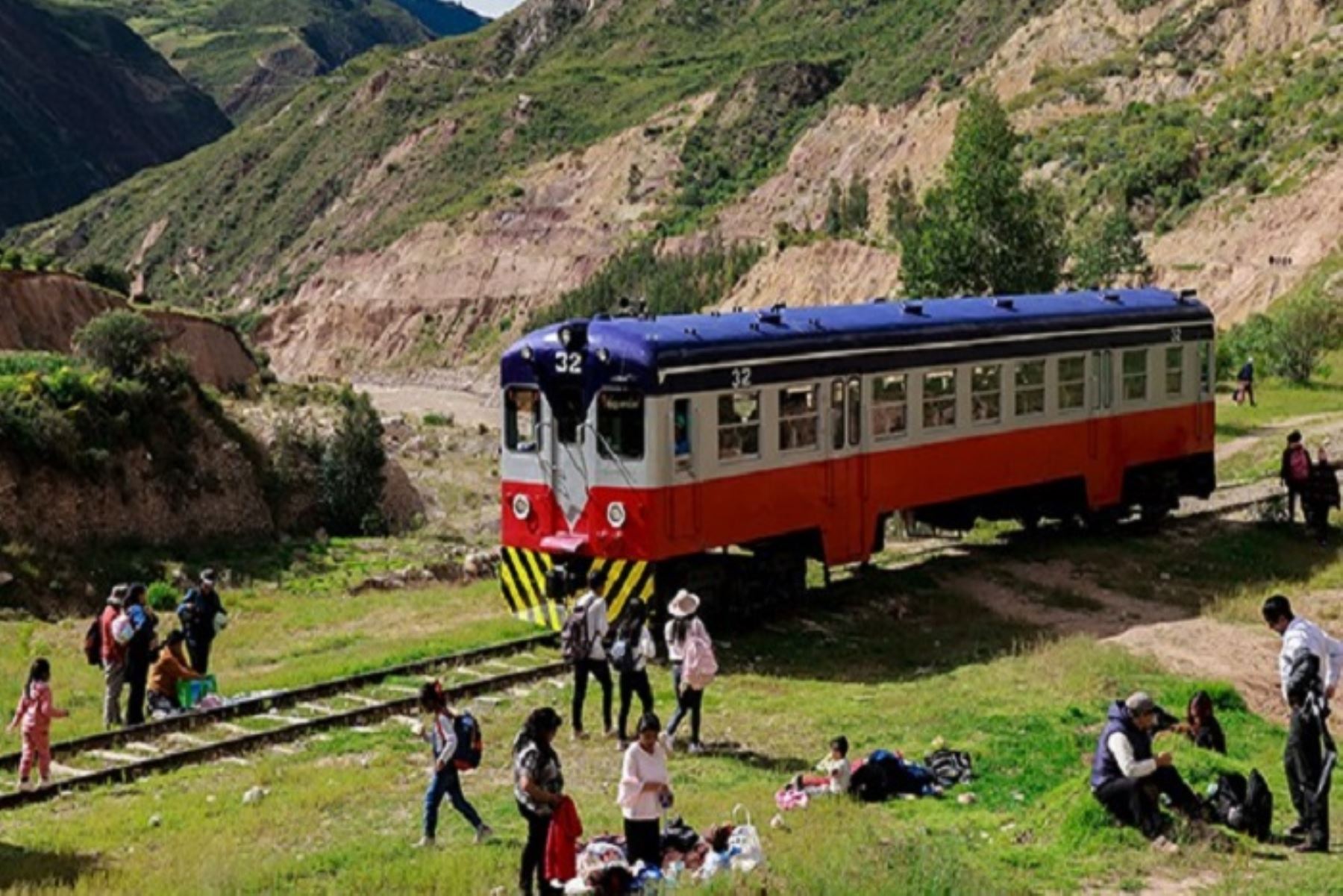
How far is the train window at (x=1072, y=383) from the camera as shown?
26.2 meters

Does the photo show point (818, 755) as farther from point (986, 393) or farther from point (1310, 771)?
point (986, 393)

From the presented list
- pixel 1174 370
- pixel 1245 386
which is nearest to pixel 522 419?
pixel 1174 370

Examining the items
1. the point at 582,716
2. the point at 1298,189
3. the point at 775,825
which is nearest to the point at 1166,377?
the point at 582,716

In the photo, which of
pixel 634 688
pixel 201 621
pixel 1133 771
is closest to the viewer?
pixel 1133 771

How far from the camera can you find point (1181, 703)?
714 inches

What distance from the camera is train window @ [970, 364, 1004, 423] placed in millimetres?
24469

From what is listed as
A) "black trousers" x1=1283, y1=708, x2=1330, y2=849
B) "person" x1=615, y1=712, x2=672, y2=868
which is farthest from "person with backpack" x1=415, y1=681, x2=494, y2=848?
"black trousers" x1=1283, y1=708, x2=1330, y2=849

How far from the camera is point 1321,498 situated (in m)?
27.9

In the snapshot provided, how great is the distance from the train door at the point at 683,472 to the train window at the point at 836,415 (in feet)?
8.44

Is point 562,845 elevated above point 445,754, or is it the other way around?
point 445,754

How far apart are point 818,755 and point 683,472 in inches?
191

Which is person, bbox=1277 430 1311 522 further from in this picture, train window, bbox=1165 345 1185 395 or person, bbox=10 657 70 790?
person, bbox=10 657 70 790

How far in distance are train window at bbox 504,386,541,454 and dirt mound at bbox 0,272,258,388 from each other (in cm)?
3768

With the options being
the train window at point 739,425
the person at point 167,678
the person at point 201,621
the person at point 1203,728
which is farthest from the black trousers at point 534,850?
the train window at point 739,425
